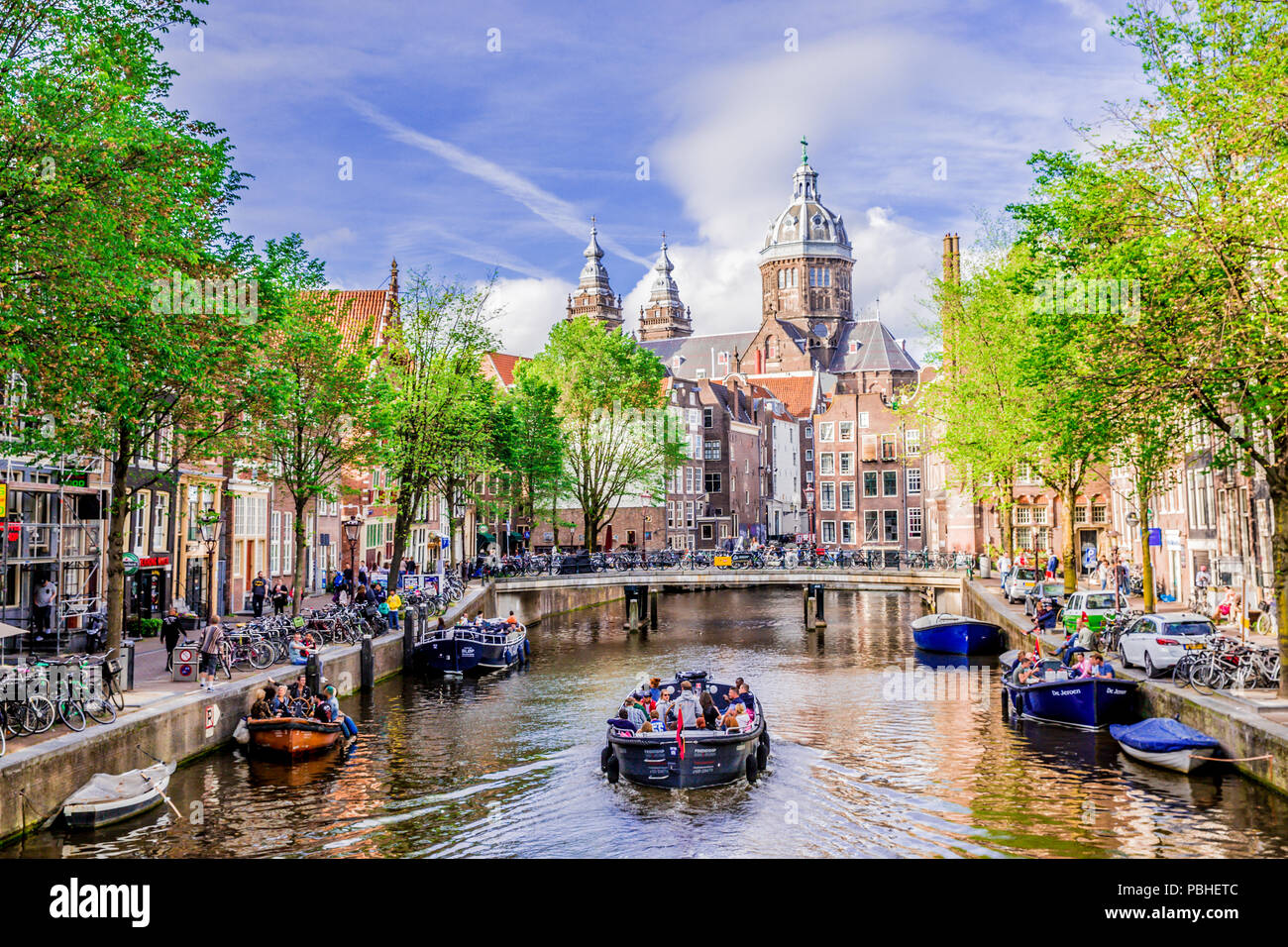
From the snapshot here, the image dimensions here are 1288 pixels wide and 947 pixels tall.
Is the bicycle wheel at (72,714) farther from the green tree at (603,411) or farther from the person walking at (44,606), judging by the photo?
the green tree at (603,411)

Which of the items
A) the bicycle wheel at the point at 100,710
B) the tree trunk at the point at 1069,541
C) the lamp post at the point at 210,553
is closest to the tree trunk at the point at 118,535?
the bicycle wheel at the point at 100,710

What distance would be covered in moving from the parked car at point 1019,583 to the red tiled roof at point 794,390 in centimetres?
8601

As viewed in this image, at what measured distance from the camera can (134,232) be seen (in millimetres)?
20406

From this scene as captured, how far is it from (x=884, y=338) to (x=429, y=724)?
437ft

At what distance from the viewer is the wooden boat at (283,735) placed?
914 inches

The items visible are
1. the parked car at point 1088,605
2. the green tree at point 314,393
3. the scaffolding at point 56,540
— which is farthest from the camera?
the parked car at point 1088,605

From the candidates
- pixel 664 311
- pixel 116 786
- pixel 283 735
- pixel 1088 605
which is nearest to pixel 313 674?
pixel 283 735

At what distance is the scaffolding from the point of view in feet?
96.0

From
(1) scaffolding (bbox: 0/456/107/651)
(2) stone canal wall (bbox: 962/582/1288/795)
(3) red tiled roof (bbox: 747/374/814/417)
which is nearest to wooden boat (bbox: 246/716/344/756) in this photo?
(1) scaffolding (bbox: 0/456/107/651)

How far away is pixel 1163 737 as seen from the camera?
2142 cm

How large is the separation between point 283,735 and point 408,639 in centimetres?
1557

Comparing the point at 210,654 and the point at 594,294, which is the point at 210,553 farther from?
the point at 594,294
